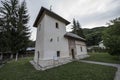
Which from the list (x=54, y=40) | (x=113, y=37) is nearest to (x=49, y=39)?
(x=54, y=40)

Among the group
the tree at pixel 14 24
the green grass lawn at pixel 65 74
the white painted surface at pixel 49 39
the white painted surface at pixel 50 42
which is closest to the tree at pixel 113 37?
the green grass lawn at pixel 65 74

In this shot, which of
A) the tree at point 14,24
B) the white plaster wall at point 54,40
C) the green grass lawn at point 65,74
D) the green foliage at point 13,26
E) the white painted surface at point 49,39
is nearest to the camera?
the green grass lawn at point 65,74

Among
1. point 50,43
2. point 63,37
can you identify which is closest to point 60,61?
point 50,43

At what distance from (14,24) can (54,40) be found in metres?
16.1

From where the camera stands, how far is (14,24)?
22812 millimetres

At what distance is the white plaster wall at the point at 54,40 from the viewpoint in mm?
11744

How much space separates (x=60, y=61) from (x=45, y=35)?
4.86 m

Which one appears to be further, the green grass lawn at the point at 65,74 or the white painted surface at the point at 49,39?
the white painted surface at the point at 49,39

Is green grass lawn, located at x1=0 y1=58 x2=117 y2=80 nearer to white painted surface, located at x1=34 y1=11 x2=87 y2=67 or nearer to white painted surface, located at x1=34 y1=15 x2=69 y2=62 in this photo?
white painted surface, located at x1=34 y1=11 x2=87 y2=67

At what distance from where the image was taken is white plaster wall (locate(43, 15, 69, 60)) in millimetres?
11744

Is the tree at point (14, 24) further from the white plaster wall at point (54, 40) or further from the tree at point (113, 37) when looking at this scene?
the tree at point (113, 37)

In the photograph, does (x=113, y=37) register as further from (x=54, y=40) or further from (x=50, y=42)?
(x=50, y=42)

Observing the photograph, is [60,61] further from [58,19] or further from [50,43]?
[58,19]

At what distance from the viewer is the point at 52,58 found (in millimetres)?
12000
